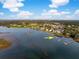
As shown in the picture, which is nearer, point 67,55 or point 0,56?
point 0,56

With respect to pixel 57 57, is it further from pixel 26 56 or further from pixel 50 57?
pixel 26 56

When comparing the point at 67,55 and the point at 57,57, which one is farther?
the point at 67,55

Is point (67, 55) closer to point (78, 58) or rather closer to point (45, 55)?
point (78, 58)

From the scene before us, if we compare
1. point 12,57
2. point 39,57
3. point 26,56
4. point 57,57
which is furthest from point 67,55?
point 12,57

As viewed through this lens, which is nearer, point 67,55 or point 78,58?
point 78,58

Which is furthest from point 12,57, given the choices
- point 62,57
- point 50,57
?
point 62,57

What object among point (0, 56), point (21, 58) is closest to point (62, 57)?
point (21, 58)

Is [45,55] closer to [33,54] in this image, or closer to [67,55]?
[33,54]
